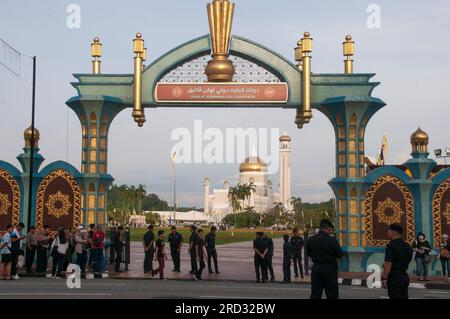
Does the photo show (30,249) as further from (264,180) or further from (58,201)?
(264,180)

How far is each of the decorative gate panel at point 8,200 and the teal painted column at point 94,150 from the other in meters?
2.46

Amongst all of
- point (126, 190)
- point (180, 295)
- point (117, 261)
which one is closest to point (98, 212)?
point (117, 261)

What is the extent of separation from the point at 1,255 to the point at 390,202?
1217 cm

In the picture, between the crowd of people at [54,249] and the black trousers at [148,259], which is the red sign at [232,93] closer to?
the black trousers at [148,259]

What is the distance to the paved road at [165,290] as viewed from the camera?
11.6m

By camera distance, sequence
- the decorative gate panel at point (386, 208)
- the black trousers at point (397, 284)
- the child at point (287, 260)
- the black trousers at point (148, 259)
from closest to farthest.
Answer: the black trousers at point (397, 284)
the child at point (287, 260)
the black trousers at point (148, 259)
the decorative gate panel at point (386, 208)

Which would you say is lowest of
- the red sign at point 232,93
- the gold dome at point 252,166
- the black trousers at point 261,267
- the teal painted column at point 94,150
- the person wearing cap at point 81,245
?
the black trousers at point 261,267

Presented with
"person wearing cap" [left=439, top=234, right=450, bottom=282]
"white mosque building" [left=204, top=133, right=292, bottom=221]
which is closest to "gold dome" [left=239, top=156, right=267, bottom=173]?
"white mosque building" [left=204, top=133, right=292, bottom=221]

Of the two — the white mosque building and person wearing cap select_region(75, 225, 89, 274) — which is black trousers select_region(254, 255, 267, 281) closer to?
person wearing cap select_region(75, 225, 89, 274)

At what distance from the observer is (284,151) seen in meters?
115

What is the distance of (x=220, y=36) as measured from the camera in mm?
18391

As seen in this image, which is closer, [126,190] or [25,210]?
[25,210]

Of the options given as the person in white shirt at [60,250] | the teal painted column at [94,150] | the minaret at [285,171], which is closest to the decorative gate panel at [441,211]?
the teal painted column at [94,150]
